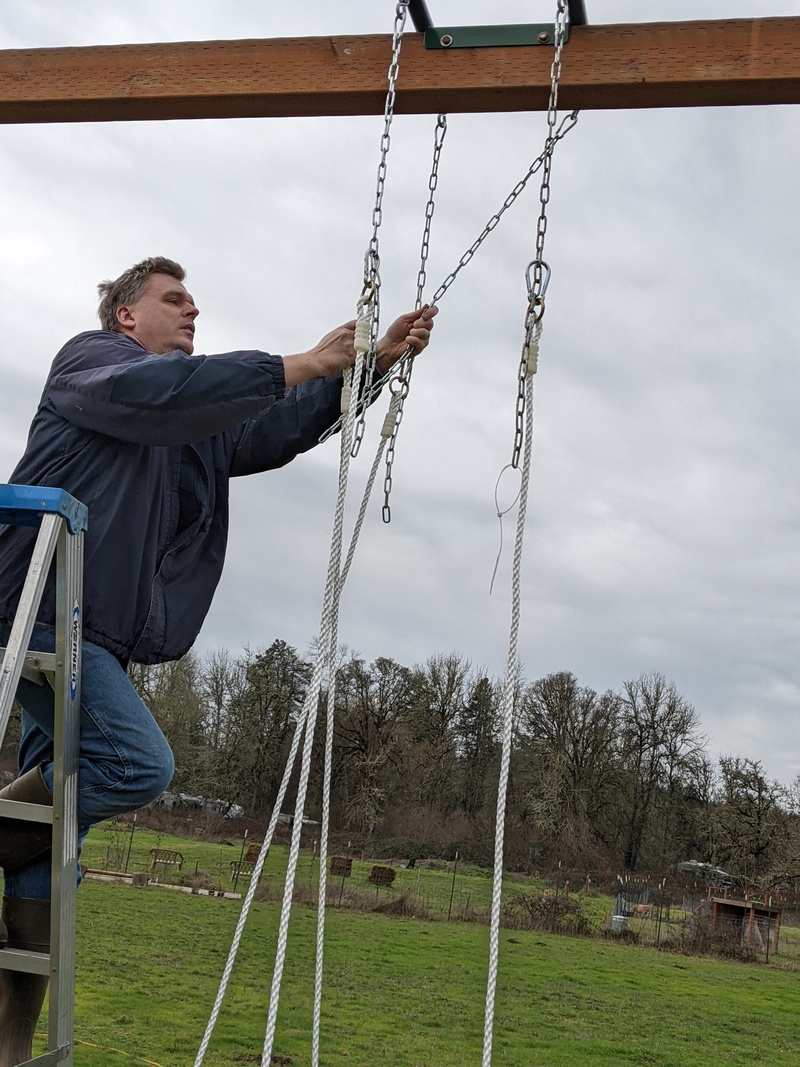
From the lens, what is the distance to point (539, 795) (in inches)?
1118

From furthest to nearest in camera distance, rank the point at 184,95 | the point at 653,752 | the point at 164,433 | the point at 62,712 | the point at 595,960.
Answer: the point at 653,752 < the point at 595,960 < the point at 184,95 < the point at 164,433 < the point at 62,712

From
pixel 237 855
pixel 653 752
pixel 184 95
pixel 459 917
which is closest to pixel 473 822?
pixel 459 917

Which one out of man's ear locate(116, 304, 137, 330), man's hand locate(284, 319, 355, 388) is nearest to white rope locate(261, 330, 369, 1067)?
man's hand locate(284, 319, 355, 388)

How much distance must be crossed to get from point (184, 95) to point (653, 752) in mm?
33275

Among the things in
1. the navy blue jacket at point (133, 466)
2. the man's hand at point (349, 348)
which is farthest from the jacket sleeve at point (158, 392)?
the man's hand at point (349, 348)

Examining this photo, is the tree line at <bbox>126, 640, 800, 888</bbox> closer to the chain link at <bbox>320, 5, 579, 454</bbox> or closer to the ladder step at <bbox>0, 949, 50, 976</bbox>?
the chain link at <bbox>320, 5, 579, 454</bbox>

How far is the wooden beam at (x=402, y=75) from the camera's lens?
8.55 feet

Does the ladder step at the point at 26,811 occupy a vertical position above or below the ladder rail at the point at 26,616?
below

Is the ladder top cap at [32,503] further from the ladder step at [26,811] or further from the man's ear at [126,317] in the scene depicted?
the man's ear at [126,317]

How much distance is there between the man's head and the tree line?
20114 mm

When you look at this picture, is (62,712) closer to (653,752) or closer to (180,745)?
(180,745)

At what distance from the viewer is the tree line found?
24859 mm

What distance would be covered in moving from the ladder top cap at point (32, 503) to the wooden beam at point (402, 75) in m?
1.59

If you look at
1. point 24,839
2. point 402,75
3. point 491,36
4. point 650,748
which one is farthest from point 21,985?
point 650,748
